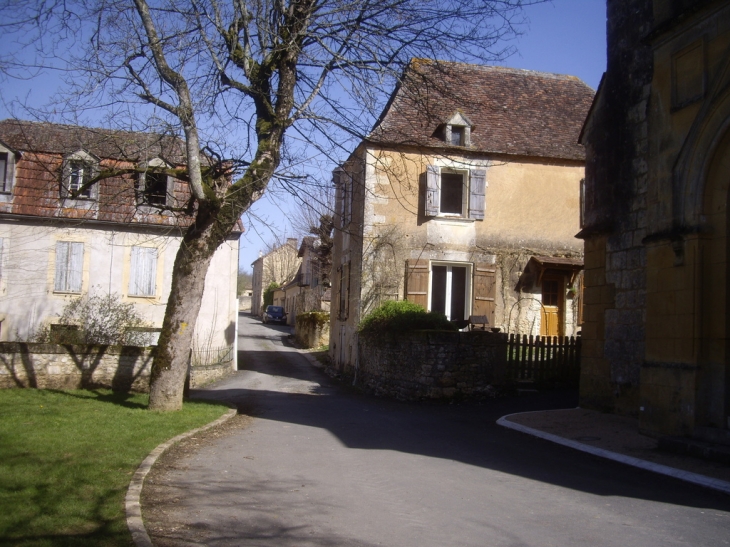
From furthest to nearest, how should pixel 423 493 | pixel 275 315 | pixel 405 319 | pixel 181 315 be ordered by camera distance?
pixel 275 315
pixel 405 319
pixel 181 315
pixel 423 493

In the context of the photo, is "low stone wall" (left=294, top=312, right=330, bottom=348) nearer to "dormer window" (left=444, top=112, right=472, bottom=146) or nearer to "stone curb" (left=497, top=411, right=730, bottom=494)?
"dormer window" (left=444, top=112, right=472, bottom=146)

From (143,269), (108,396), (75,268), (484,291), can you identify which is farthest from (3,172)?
(484,291)

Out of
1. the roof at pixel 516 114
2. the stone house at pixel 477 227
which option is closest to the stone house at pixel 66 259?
the stone house at pixel 477 227

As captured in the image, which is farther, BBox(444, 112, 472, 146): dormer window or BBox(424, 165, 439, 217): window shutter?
BBox(444, 112, 472, 146): dormer window

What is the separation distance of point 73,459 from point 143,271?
53.4ft

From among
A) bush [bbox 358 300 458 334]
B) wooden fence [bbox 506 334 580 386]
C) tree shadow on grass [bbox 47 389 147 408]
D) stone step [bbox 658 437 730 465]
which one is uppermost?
bush [bbox 358 300 458 334]

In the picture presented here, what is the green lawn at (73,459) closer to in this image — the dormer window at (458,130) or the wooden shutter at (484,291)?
the wooden shutter at (484,291)

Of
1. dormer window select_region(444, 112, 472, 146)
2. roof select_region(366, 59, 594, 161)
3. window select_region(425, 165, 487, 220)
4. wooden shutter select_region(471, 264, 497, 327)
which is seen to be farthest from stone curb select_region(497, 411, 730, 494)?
dormer window select_region(444, 112, 472, 146)

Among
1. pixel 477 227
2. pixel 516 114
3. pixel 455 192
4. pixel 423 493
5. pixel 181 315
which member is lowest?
pixel 423 493

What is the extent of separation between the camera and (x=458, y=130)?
2062 centimetres

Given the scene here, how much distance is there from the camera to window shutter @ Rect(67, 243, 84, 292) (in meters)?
22.4

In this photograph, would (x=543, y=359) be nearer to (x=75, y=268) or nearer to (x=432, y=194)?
(x=432, y=194)

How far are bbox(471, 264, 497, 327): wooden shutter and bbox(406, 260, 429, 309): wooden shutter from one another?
57.9 inches

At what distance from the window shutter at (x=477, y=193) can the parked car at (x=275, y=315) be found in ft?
118
